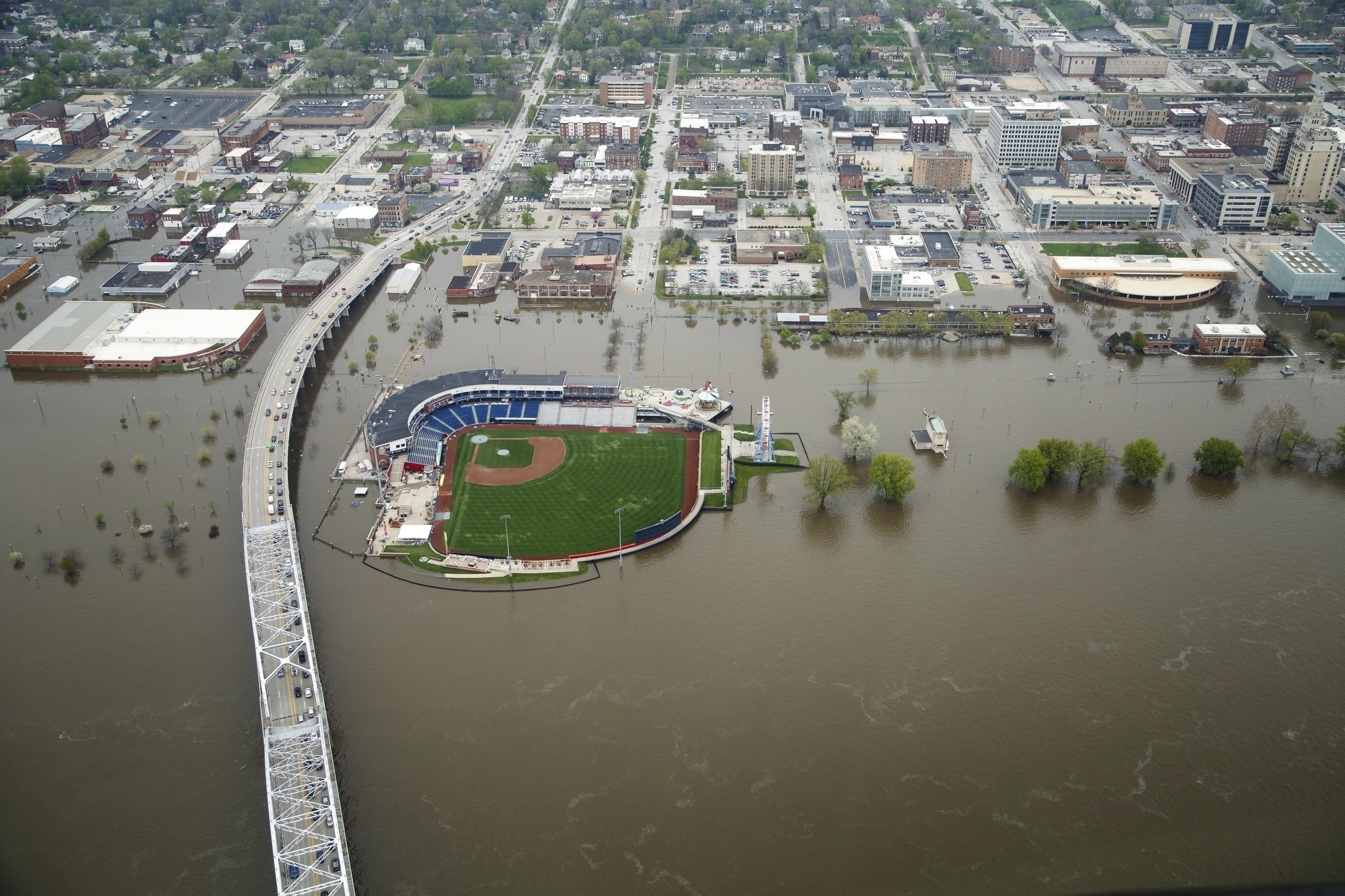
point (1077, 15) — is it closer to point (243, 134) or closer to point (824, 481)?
point (243, 134)

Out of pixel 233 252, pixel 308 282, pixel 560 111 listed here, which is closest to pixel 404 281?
pixel 308 282

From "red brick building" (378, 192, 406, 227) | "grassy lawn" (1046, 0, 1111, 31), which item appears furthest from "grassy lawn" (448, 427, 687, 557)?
"grassy lawn" (1046, 0, 1111, 31)

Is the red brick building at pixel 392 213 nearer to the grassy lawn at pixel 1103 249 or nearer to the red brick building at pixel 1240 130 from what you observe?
the grassy lawn at pixel 1103 249

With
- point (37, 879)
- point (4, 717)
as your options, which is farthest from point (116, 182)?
point (37, 879)

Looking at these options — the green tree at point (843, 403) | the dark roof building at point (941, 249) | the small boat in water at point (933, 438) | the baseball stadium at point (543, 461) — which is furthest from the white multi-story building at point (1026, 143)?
the baseball stadium at point (543, 461)

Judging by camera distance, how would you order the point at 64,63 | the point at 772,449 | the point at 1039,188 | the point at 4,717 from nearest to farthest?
the point at 4,717, the point at 772,449, the point at 1039,188, the point at 64,63

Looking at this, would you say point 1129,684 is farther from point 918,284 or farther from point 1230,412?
point 918,284

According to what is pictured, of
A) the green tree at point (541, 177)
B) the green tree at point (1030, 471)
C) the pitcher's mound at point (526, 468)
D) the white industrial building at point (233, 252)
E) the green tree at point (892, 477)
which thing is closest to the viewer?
the green tree at point (892, 477)
